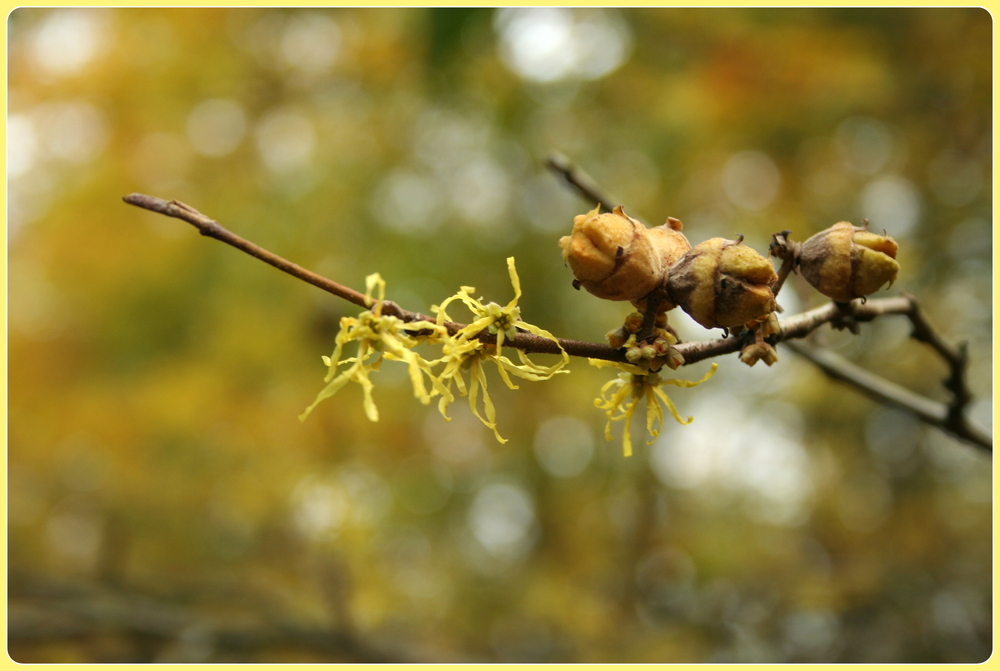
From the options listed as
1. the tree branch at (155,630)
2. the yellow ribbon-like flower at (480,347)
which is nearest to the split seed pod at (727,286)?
the yellow ribbon-like flower at (480,347)

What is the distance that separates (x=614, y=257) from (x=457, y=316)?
176 inches

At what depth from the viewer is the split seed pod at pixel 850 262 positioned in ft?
2.50

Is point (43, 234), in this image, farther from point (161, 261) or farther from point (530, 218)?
point (530, 218)

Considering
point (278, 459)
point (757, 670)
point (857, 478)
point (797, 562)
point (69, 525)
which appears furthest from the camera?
point (69, 525)

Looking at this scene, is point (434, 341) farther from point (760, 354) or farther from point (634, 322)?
point (760, 354)

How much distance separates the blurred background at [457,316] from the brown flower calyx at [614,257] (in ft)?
10.2

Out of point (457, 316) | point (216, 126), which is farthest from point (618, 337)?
point (216, 126)

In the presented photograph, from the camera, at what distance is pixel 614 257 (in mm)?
737

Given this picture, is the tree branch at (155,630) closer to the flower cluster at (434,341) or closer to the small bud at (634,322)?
the flower cluster at (434,341)

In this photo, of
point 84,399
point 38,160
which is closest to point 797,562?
point 84,399

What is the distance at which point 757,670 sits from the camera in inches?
107

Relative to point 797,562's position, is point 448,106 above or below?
above

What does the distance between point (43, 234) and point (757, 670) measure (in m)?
5.72

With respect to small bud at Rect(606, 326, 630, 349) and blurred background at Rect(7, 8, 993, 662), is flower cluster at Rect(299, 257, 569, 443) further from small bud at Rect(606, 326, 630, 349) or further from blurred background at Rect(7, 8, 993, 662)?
blurred background at Rect(7, 8, 993, 662)
